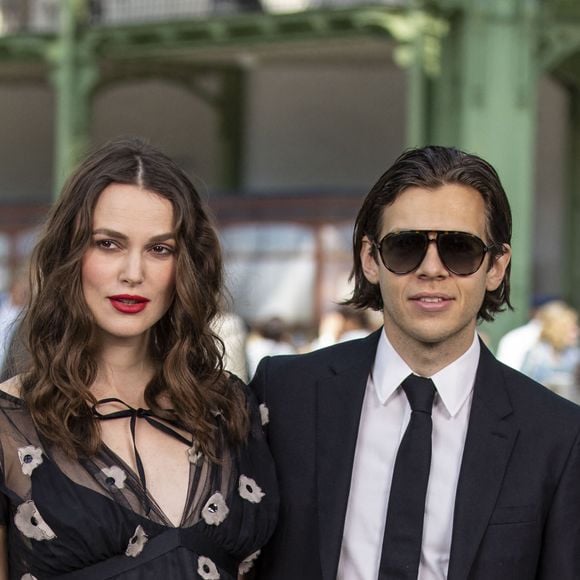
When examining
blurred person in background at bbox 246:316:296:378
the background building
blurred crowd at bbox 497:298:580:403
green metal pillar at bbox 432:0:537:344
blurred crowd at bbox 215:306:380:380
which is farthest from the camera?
the background building

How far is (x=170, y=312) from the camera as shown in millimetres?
3057

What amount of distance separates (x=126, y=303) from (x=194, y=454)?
42cm

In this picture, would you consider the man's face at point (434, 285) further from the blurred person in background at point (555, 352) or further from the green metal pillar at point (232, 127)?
the green metal pillar at point (232, 127)

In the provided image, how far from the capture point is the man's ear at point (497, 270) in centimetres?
305

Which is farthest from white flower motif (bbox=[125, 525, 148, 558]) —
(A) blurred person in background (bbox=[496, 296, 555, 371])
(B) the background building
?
(B) the background building

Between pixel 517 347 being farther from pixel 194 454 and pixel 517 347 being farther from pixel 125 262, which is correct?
pixel 125 262

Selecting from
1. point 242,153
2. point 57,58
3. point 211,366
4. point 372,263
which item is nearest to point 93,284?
point 211,366

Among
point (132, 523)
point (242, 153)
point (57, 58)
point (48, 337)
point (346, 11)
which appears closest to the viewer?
point (132, 523)

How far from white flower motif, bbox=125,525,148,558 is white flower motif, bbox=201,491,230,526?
0.54ft

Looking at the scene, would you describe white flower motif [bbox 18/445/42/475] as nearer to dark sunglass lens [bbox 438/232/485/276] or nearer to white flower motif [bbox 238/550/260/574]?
white flower motif [bbox 238/550/260/574]

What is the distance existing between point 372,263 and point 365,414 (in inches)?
16.6

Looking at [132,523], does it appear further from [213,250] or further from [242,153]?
[242,153]

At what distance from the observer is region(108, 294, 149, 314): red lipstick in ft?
9.39

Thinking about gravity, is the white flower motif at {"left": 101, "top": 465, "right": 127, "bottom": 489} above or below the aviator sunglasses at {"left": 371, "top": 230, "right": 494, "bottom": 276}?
below
